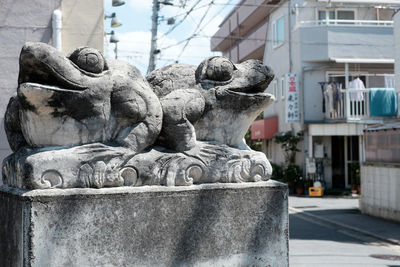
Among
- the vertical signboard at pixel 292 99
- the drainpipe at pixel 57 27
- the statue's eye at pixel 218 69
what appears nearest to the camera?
the statue's eye at pixel 218 69

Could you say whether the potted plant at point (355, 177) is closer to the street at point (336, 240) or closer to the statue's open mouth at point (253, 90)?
the street at point (336, 240)

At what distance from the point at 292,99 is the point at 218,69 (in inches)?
776

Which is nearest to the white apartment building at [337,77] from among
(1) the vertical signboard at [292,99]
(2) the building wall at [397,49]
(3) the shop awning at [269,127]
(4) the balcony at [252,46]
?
(1) the vertical signboard at [292,99]

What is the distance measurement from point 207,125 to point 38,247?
1396mm

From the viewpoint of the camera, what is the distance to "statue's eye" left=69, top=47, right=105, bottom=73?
3422 mm

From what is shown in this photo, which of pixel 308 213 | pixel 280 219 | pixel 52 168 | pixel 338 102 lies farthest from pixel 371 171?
pixel 52 168

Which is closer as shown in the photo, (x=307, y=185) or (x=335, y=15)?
(x=307, y=185)

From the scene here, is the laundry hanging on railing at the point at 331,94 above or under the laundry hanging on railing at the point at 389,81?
under

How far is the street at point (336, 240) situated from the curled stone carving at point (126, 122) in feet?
18.4

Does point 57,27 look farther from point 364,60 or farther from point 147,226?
point 364,60

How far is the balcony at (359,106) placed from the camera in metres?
21.8

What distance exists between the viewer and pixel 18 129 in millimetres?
3779

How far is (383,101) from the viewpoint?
2172 centimetres

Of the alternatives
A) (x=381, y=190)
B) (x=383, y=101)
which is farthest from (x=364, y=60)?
(x=381, y=190)
